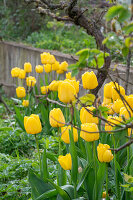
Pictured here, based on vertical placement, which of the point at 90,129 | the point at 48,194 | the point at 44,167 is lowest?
the point at 48,194

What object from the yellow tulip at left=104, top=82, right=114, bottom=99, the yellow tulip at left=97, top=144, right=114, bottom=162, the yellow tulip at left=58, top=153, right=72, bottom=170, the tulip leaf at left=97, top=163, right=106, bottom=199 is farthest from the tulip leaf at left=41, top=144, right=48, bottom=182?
the yellow tulip at left=104, top=82, right=114, bottom=99

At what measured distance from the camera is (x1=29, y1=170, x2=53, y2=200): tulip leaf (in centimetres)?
196

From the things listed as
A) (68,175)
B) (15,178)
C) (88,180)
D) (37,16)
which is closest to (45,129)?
(15,178)

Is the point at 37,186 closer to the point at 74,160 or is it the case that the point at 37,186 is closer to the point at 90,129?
the point at 74,160

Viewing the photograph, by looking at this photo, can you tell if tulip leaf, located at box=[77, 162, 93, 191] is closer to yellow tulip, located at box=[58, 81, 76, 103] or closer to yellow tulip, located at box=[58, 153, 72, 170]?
yellow tulip, located at box=[58, 153, 72, 170]

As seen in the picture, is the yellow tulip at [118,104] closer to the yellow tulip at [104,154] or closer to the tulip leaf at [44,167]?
the yellow tulip at [104,154]

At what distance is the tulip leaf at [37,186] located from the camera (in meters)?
1.96

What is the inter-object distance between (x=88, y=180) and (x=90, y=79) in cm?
60

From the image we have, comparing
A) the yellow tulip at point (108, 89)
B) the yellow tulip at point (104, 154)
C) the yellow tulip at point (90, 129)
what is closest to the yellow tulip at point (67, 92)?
the yellow tulip at point (90, 129)

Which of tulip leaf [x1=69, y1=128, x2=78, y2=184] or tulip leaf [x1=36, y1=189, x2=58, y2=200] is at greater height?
tulip leaf [x1=69, y1=128, x2=78, y2=184]

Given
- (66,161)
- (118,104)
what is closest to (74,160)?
(66,161)

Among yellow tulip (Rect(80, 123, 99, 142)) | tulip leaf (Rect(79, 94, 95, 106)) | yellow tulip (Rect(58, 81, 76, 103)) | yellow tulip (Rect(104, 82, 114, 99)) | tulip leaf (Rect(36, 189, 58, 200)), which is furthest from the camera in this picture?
yellow tulip (Rect(104, 82, 114, 99))

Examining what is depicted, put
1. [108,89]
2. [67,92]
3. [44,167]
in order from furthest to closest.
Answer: [108,89]
[44,167]
[67,92]

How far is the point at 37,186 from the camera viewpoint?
1978 mm
